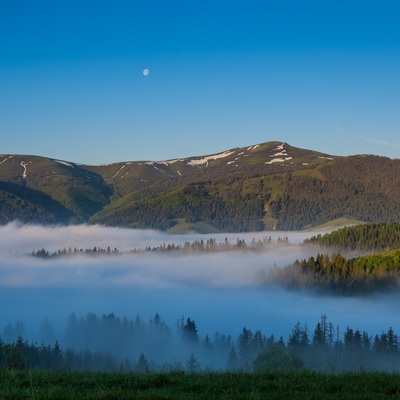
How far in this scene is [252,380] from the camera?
56.3 feet

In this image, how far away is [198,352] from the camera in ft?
611

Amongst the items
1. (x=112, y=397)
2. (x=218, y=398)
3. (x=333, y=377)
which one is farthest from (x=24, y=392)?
(x=333, y=377)

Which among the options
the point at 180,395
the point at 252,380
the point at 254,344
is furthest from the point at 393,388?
the point at 254,344

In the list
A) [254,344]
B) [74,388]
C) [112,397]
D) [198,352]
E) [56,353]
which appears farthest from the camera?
[198,352]

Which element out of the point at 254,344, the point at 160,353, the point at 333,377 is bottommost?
the point at 160,353

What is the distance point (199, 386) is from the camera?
16312 millimetres

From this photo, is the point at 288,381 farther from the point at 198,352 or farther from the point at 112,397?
the point at 198,352

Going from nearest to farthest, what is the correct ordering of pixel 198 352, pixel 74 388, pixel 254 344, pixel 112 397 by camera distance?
pixel 112 397
pixel 74 388
pixel 254 344
pixel 198 352

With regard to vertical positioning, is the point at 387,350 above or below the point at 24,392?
below

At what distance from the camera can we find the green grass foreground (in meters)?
14.4

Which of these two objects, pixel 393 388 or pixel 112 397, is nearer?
pixel 112 397

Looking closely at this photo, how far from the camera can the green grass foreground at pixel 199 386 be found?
47.3ft

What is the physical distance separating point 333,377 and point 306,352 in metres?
118

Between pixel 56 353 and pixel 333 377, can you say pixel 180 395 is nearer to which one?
pixel 333 377
